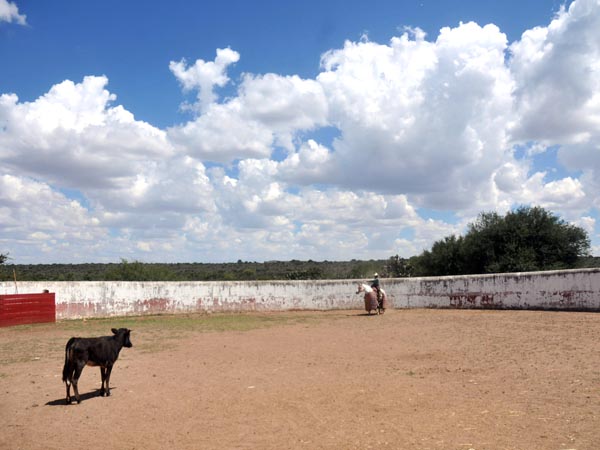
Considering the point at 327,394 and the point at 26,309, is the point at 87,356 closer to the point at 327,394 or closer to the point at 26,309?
the point at 327,394

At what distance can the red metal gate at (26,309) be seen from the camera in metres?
23.0

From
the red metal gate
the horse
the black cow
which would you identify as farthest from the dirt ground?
the red metal gate

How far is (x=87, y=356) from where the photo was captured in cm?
946

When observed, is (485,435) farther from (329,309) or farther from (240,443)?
(329,309)

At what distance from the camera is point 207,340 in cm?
1727

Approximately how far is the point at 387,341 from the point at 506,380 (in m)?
6.16

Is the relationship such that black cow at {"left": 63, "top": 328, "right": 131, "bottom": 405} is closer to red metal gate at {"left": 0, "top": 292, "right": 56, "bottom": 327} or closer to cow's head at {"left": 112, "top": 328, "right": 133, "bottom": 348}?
cow's head at {"left": 112, "top": 328, "right": 133, "bottom": 348}

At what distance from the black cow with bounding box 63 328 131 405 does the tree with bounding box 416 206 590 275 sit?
91.4 ft

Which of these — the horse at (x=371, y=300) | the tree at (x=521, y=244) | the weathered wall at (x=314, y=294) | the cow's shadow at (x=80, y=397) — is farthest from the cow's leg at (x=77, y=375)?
the tree at (x=521, y=244)

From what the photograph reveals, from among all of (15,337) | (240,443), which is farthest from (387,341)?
(15,337)

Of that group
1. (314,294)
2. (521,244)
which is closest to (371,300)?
(314,294)

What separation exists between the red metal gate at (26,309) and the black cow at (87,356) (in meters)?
15.5

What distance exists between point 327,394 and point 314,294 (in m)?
20.6

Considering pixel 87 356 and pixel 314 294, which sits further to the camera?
pixel 314 294
